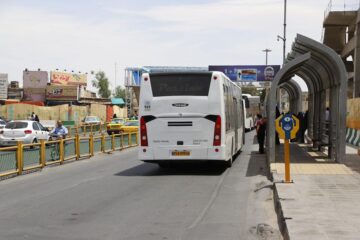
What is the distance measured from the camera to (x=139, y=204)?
10617 millimetres

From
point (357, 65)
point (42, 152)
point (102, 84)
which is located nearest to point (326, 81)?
point (42, 152)

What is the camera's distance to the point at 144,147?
15922 mm

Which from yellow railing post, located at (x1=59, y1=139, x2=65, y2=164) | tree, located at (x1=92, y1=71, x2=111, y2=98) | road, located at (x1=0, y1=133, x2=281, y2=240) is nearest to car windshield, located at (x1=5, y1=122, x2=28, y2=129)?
yellow railing post, located at (x1=59, y1=139, x2=65, y2=164)

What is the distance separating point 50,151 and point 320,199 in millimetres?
11306

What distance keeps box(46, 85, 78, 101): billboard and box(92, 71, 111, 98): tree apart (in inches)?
2307

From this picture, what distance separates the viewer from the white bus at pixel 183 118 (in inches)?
615

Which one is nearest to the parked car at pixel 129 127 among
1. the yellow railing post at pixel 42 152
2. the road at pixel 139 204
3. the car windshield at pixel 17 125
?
the car windshield at pixel 17 125

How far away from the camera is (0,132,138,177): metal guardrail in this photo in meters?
15.8

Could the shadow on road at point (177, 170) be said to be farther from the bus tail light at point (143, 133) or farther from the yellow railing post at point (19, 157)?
the yellow railing post at point (19, 157)

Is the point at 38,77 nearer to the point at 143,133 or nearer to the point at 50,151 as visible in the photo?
the point at 50,151

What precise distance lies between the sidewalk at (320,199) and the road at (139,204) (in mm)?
421

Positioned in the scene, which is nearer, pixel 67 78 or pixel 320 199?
pixel 320 199

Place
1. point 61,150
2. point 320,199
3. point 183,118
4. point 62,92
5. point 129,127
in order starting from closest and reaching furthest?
point 320,199 → point 183,118 → point 61,150 → point 129,127 → point 62,92

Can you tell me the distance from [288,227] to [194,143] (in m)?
8.41
